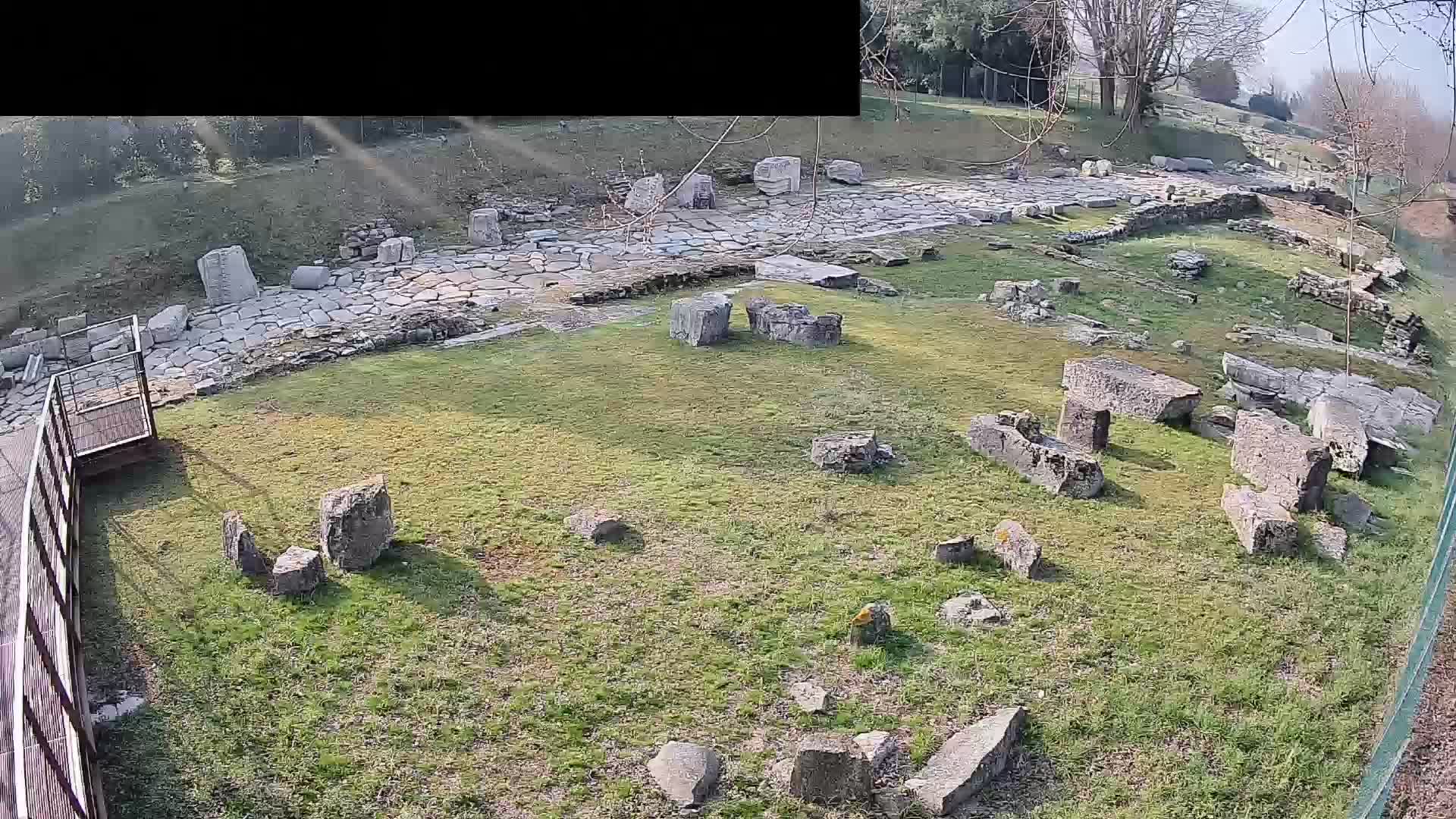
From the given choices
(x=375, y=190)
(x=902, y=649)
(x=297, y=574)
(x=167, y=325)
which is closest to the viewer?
(x=902, y=649)

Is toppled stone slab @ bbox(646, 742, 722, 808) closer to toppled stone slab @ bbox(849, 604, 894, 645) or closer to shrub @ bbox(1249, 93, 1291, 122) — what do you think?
toppled stone slab @ bbox(849, 604, 894, 645)

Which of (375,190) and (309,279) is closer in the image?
(309,279)

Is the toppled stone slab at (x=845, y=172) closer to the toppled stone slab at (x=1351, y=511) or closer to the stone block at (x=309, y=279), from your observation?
the stone block at (x=309, y=279)

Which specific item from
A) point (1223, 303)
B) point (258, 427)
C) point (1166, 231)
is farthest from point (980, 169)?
point (258, 427)

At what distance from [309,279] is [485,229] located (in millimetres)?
2548

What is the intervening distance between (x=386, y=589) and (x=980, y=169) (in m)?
16.1

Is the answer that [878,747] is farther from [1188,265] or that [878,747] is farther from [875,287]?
[1188,265]

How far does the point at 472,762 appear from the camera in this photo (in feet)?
15.0

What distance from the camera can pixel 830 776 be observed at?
4324mm

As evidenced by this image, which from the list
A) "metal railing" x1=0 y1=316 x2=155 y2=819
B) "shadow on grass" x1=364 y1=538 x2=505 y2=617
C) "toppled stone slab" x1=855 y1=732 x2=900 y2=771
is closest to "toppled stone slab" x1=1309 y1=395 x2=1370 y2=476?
"toppled stone slab" x1=855 y1=732 x2=900 y2=771

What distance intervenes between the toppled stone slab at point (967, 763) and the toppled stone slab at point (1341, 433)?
3.63 meters

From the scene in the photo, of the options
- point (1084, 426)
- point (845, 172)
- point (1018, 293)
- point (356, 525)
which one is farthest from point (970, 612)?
point (845, 172)

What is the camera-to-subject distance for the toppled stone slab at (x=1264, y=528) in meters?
6.18

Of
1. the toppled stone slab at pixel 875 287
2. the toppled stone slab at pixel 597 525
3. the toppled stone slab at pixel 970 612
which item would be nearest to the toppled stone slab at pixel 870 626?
the toppled stone slab at pixel 970 612
